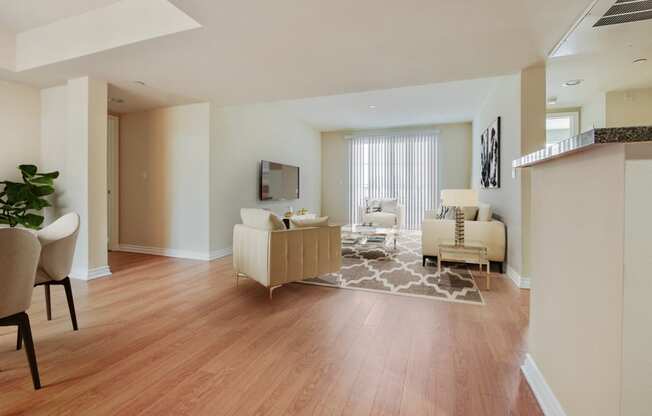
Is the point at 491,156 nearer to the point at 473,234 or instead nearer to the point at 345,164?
the point at 473,234

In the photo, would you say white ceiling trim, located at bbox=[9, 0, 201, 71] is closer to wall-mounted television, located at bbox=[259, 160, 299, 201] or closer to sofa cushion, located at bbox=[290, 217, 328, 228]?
sofa cushion, located at bbox=[290, 217, 328, 228]

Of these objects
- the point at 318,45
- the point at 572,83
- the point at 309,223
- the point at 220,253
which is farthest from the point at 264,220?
the point at 572,83

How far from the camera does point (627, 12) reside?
7.50ft

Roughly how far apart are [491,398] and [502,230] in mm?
2731

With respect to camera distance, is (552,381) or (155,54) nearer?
(552,381)

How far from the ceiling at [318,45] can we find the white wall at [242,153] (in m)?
1.01

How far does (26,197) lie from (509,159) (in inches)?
221

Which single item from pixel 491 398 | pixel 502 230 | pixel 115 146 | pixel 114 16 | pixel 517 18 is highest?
pixel 114 16

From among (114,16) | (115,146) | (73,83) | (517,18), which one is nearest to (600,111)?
(517,18)

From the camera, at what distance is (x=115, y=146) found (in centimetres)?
527

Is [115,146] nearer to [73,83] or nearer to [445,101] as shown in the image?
[73,83]

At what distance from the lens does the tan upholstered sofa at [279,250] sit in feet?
9.45

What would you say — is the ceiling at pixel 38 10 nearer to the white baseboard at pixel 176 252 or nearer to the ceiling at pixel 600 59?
the white baseboard at pixel 176 252

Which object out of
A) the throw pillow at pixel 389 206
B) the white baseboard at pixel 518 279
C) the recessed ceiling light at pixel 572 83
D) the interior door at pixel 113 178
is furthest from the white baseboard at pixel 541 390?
the interior door at pixel 113 178
